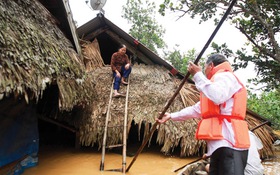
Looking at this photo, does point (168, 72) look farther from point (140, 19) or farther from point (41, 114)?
point (140, 19)

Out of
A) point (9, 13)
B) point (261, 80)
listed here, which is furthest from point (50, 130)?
point (261, 80)

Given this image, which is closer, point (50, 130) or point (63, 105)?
point (63, 105)

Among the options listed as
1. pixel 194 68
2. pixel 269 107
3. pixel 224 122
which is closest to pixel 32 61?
pixel 194 68

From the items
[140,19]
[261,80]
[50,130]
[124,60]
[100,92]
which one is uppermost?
[140,19]

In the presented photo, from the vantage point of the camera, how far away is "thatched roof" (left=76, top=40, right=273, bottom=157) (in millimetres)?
4621

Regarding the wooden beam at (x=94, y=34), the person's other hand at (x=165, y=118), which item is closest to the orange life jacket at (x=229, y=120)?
the person's other hand at (x=165, y=118)

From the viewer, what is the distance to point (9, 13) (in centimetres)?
316

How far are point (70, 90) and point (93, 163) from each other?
4.33 ft

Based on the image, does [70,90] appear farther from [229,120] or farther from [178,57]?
[178,57]

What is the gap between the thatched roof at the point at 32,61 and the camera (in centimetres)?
257

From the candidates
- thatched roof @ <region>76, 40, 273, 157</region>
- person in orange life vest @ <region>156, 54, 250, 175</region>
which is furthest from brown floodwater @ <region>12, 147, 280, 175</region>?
person in orange life vest @ <region>156, 54, 250, 175</region>

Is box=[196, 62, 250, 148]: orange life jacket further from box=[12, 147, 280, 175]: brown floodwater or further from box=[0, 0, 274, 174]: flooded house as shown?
box=[12, 147, 280, 175]: brown floodwater

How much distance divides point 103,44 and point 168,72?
2.74m

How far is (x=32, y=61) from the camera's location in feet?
9.80
